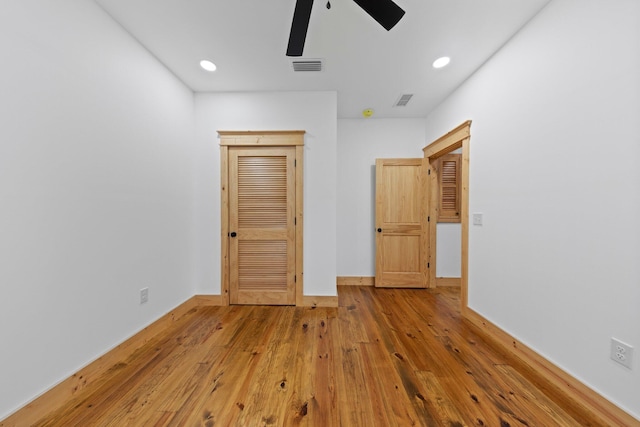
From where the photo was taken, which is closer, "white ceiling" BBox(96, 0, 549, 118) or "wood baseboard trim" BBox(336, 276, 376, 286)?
"white ceiling" BBox(96, 0, 549, 118)

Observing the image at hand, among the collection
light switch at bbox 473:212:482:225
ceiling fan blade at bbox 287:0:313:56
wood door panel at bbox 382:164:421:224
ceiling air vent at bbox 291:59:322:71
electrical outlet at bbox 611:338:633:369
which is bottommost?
electrical outlet at bbox 611:338:633:369

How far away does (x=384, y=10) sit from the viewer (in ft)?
4.54

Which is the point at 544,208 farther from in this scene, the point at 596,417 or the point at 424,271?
the point at 424,271

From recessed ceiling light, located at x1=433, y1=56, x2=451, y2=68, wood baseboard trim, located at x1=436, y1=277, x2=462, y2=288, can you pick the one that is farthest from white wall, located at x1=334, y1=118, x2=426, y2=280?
recessed ceiling light, located at x1=433, y1=56, x2=451, y2=68

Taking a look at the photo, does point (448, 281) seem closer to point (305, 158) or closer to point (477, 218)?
point (477, 218)

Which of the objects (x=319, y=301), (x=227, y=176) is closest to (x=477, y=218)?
(x=319, y=301)

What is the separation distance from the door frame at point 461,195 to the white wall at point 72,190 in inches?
129

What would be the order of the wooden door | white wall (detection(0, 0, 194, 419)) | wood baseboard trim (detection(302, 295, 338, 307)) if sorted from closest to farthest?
white wall (detection(0, 0, 194, 419)) < wood baseboard trim (detection(302, 295, 338, 307)) < the wooden door

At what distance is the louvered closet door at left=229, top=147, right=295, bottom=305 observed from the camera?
2.98 meters

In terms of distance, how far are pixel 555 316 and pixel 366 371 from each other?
1.39 metres

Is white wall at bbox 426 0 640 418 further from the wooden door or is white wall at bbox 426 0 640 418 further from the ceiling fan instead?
the wooden door

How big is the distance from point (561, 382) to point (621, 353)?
46 centimetres

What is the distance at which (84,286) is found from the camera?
1619mm

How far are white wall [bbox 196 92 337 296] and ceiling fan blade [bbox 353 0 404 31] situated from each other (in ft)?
4.95
